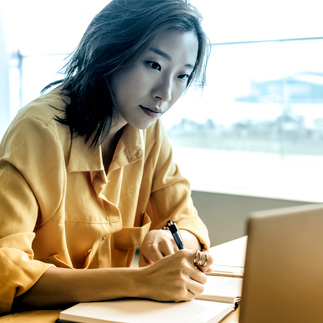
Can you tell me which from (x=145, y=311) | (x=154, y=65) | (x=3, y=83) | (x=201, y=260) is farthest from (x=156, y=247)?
(x=3, y=83)

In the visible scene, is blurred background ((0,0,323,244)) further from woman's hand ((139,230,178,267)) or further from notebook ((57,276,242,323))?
notebook ((57,276,242,323))

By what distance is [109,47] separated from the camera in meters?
1.38

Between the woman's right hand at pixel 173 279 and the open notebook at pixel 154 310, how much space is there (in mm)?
16

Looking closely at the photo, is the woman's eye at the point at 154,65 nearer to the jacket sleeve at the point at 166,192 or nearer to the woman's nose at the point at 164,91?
the woman's nose at the point at 164,91

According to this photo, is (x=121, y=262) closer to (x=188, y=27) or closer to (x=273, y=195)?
(x=188, y=27)

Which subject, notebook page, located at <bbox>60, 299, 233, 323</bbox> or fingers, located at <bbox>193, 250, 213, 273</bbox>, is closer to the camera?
notebook page, located at <bbox>60, 299, 233, 323</bbox>

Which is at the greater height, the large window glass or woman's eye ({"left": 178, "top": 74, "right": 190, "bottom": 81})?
woman's eye ({"left": 178, "top": 74, "right": 190, "bottom": 81})

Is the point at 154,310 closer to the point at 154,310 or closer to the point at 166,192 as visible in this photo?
the point at 154,310

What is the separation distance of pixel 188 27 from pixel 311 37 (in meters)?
1.57

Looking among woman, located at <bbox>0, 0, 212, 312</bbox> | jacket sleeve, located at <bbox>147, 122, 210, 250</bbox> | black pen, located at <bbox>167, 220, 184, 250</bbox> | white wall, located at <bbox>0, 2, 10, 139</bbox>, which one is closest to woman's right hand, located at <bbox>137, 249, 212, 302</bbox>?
woman, located at <bbox>0, 0, 212, 312</bbox>

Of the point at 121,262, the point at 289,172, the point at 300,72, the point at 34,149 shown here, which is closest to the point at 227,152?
the point at 289,172

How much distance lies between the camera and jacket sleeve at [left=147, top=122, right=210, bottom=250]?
5.40ft

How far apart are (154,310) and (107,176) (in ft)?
1.86

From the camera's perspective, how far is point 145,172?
5.50ft
